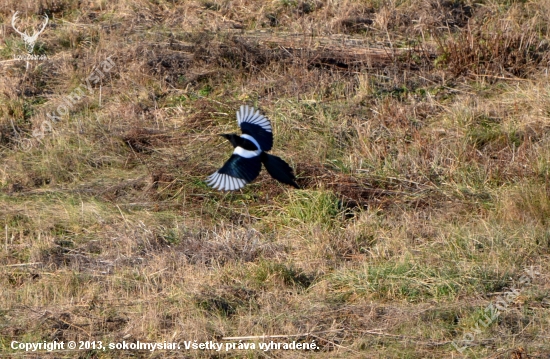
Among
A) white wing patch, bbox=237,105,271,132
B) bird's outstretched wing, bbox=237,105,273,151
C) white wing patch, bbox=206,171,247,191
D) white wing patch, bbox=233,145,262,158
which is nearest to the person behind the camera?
white wing patch, bbox=206,171,247,191

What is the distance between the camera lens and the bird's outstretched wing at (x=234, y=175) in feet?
15.8

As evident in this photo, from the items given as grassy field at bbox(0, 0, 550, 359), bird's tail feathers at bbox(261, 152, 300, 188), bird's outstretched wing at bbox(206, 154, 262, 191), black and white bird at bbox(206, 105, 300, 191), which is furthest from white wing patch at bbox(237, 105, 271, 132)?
grassy field at bbox(0, 0, 550, 359)

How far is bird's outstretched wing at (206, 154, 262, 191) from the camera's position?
15.8ft

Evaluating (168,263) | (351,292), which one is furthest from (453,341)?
(168,263)

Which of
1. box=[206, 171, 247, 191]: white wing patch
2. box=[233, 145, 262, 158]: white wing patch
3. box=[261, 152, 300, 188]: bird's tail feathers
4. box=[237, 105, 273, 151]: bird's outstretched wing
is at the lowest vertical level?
box=[206, 171, 247, 191]: white wing patch

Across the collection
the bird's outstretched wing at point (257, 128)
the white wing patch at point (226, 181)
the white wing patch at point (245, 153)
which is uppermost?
the bird's outstretched wing at point (257, 128)

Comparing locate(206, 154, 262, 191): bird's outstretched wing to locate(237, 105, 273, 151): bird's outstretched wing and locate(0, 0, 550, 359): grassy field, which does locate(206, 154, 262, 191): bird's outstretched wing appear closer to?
locate(237, 105, 273, 151): bird's outstretched wing

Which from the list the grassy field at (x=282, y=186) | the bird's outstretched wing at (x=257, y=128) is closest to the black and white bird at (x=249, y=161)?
the bird's outstretched wing at (x=257, y=128)

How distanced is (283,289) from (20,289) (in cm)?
146

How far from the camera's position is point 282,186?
19.8ft

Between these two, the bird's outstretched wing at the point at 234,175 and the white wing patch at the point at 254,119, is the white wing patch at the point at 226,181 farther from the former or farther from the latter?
the white wing patch at the point at 254,119

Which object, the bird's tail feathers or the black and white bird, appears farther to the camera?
the bird's tail feathers

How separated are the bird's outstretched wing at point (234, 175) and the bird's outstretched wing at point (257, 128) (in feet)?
0.86

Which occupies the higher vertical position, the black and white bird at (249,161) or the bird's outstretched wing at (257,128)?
the bird's outstretched wing at (257,128)
